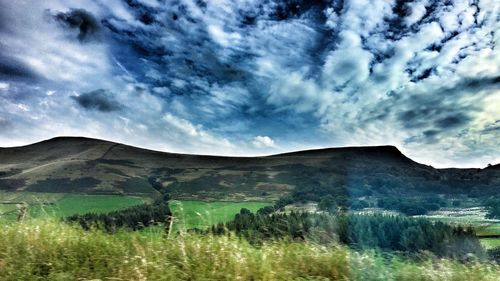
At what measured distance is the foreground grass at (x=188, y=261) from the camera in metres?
6.77

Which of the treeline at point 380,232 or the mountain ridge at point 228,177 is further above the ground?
the mountain ridge at point 228,177

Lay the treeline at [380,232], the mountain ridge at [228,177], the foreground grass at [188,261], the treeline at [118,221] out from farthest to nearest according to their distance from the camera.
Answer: the mountain ridge at [228,177]
the treeline at [380,232]
the treeline at [118,221]
the foreground grass at [188,261]

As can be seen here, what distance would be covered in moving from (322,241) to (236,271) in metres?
3.49

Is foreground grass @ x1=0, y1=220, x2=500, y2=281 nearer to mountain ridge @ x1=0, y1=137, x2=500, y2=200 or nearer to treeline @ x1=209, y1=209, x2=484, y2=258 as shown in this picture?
treeline @ x1=209, y1=209, x2=484, y2=258

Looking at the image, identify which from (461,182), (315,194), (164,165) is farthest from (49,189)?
(461,182)

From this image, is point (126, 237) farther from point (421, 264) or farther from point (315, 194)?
point (315, 194)

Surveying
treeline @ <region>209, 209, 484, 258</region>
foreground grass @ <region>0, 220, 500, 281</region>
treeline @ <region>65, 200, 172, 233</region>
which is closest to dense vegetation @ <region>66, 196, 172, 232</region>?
treeline @ <region>65, 200, 172, 233</region>

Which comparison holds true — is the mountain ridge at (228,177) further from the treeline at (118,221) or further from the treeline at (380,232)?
the treeline at (118,221)

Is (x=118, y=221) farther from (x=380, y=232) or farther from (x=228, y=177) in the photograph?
(x=228, y=177)

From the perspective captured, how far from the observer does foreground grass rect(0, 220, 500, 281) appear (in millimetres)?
6770

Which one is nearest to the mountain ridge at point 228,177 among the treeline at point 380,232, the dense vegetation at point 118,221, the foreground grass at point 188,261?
the treeline at point 380,232

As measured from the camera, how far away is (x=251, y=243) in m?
8.96

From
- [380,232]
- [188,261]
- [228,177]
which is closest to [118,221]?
[188,261]

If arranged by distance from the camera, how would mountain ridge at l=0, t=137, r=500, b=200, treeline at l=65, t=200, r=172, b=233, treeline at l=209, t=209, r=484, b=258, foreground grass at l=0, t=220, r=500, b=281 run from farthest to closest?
1. mountain ridge at l=0, t=137, r=500, b=200
2. treeline at l=209, t=209, r=484, b=258
3. treeline at l=65, t=200, r=172, b=233
4. foreground grass at l=0, t=220, r=500, b=281
